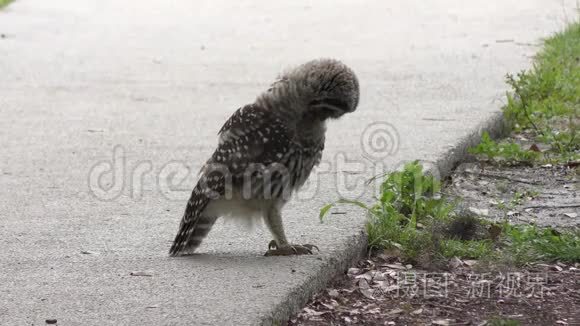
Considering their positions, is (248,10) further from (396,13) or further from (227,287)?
(227,287)

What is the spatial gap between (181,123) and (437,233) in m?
3.55

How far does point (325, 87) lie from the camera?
16.9 feet

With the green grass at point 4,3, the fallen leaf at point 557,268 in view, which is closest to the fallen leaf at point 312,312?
the fallen leaf at point 557,268

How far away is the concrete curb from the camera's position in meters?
4.62

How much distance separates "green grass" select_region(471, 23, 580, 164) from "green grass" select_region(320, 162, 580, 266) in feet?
4.61

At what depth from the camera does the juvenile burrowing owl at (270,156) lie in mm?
5230

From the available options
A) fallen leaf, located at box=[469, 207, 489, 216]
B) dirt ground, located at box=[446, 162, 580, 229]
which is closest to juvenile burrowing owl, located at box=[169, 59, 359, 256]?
fallen leaf, located at box=[469, 207, 489, 216]

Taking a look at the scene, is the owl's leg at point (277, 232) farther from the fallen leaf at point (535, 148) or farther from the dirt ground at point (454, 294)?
the fallen leaf at point (535, 148)

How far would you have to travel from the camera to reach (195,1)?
15.9 meters

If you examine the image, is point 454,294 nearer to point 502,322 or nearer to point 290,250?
point 502,322

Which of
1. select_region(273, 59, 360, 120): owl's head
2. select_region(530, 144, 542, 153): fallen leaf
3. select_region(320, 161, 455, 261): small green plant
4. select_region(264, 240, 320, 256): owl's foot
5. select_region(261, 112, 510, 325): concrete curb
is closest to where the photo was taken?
select_region(261, 112, 510, 325): concrete curb

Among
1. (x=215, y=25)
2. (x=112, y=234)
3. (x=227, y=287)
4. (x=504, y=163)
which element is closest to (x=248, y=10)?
(x=215, y=25)

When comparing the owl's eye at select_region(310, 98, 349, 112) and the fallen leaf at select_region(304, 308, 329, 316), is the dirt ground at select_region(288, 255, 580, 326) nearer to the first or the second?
the fallen leaf at select_region(304, 308, 329, 316)

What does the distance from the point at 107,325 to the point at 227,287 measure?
2.20 feet
